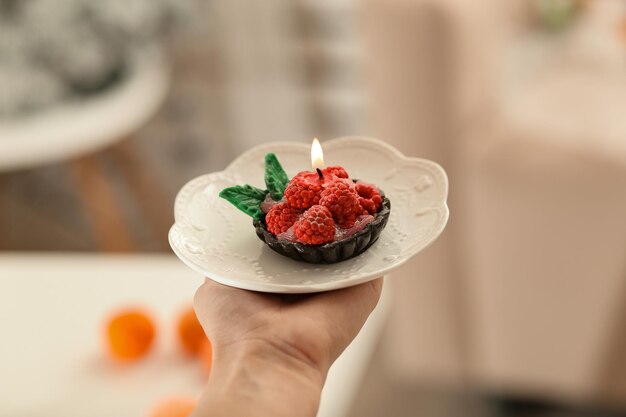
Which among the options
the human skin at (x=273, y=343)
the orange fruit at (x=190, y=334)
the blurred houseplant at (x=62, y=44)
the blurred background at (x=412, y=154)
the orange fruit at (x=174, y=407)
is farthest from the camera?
the blurred houseplant at (x=62, y=44)

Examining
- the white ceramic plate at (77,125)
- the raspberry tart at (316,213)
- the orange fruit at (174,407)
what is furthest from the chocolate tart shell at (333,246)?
the white ceramic plate at (77,125)

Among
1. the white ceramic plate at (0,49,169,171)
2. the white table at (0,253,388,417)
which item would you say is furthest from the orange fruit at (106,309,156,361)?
the white ceramic plate at (0,49,169,171)

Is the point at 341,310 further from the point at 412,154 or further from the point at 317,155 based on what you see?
the point at 412,154

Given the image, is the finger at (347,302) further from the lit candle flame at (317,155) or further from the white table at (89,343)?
the white table at (89,343)

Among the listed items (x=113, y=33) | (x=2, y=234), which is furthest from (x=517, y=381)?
(x=2, y=234)

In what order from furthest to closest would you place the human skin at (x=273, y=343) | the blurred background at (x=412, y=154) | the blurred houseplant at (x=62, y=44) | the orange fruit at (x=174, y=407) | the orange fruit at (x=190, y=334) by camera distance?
the blurred houseplant at (x=62, y=44) → the blurred background at (x=412, y=154) → the orange fruit at (x=190, y=334) → the orange fruit at (x=174, y=407) → the human skin at (x=273, y=343)

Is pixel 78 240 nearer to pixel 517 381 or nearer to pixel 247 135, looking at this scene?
pixel 247 135

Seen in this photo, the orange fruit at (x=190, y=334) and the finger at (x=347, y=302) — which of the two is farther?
the orange fruit at (x=190, y=334)
